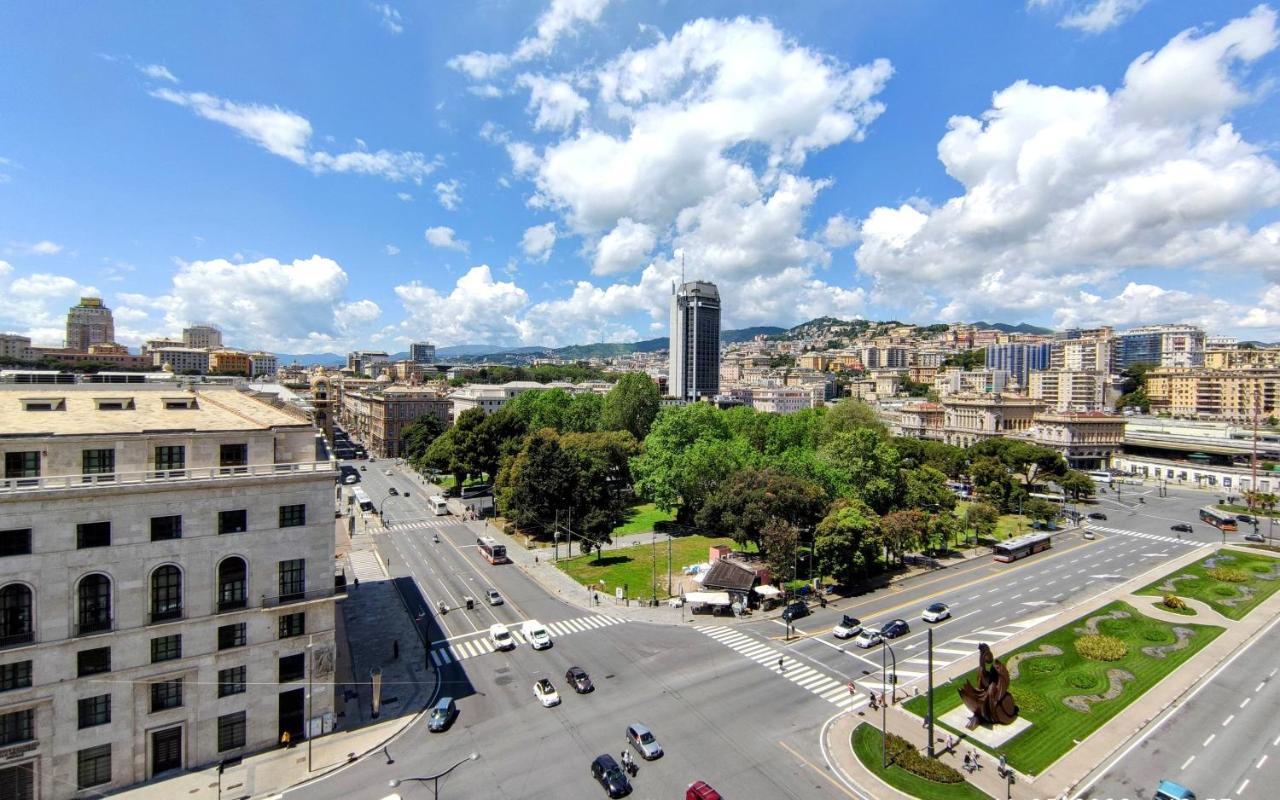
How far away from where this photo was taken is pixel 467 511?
9412 cm

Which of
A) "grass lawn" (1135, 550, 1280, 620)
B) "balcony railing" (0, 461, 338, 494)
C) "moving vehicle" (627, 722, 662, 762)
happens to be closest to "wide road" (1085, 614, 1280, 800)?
"grass lawn" (1135, 550, 1280, 620)

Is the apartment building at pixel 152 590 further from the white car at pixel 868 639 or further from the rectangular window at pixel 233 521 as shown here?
the white car at pixel 868 639

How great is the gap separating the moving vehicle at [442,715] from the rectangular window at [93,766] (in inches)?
613

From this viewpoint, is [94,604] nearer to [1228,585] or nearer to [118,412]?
[118,412]

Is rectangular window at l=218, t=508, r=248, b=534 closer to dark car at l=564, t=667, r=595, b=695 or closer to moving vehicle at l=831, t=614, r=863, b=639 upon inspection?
dark car at l=564, t=667, r=595, b=695

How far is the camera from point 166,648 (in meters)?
31.4

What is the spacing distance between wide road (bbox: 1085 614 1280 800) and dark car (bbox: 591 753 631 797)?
23755mm

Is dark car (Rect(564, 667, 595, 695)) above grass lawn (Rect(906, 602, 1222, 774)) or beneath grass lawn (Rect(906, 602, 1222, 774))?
above

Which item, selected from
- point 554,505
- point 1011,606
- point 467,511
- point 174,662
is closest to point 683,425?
point 554,505

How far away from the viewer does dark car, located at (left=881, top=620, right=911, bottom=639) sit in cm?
4781

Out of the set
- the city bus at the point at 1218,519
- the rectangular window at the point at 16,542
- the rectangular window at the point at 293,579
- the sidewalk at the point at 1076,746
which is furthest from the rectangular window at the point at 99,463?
the city bus at the point at 1218,519

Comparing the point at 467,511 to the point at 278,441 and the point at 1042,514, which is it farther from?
the point at 1042,514

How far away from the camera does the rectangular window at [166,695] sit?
30.9 meters

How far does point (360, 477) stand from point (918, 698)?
386 ft
